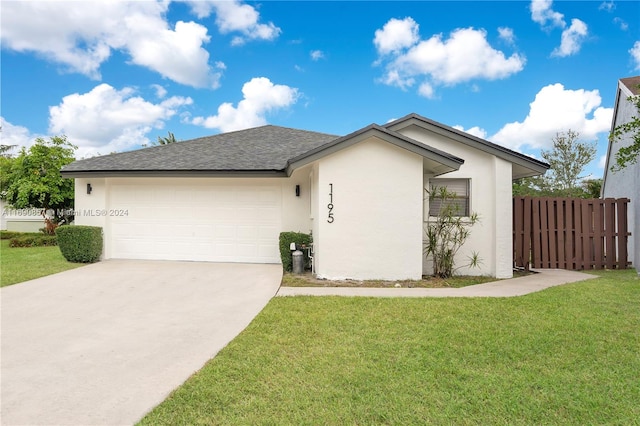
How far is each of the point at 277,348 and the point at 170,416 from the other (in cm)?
152

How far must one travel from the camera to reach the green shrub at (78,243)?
10289 mm

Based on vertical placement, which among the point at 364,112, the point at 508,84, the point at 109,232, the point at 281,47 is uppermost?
the point at 281,47

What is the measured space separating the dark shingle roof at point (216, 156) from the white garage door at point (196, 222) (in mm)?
746

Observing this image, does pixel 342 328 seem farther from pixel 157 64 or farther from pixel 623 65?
pixel 623 65

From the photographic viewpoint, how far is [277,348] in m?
4.06

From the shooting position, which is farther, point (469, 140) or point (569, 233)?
point (569, 233)

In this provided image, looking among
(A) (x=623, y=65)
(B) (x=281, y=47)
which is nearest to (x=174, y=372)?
(B) (x=281, y=47)

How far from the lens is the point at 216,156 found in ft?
37.6

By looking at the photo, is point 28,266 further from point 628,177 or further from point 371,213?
point 628,177

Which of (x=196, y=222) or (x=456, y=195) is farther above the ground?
(x=456, y=195)

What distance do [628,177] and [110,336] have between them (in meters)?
15.4

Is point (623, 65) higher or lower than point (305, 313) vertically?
higher

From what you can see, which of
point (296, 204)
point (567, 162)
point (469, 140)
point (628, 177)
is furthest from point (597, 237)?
point (567, 162)

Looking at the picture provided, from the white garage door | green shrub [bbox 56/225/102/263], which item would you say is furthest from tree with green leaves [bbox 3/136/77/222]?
the white garage door
